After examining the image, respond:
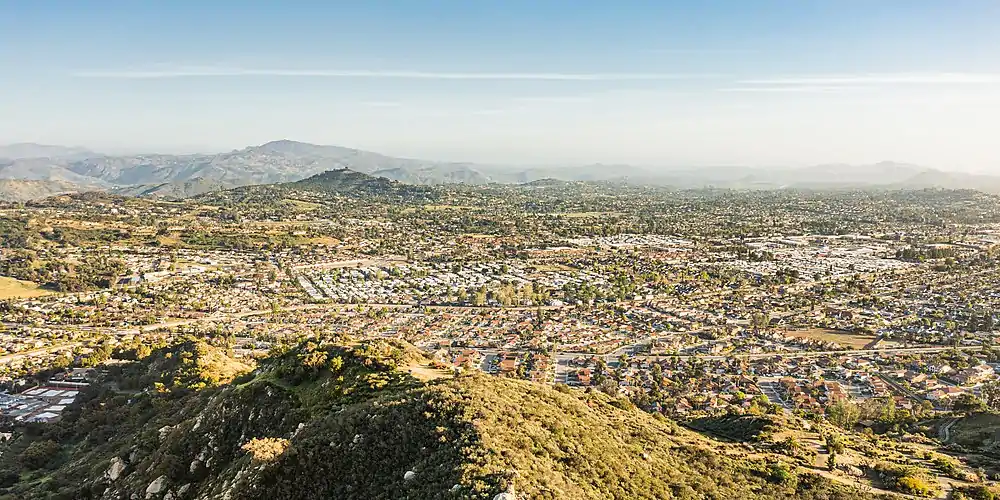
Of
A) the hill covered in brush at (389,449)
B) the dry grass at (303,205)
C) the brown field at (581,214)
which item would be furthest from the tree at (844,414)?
the dry grass at (303,205)

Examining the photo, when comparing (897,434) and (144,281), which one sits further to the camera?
(144,281)

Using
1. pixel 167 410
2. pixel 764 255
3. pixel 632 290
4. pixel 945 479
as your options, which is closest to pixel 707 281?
pixel 632 290

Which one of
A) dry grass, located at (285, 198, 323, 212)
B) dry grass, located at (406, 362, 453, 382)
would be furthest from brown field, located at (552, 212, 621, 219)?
dry grass, located at (406, 362, 453, 382)

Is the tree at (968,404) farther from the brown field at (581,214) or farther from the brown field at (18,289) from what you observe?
the brown field at (581,214)

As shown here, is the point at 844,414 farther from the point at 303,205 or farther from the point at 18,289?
the point at 303,205

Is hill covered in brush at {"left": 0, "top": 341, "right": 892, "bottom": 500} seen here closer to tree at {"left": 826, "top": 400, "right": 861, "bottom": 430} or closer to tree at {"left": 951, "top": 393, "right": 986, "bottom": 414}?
tree at {"left": 826, "top": 400, "right": 861, "bottom": 430}

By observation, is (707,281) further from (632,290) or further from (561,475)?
(561,475)

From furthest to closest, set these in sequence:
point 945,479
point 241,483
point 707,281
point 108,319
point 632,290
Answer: point 707,281
point 632,290
point 108,319
point 945,479
point 241,483
